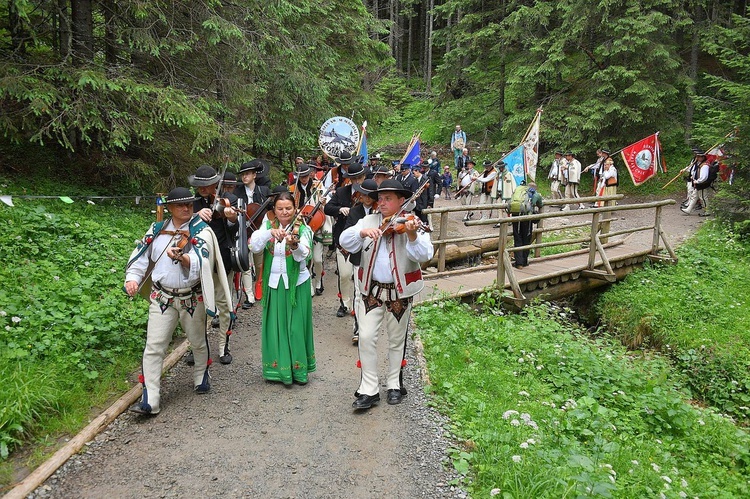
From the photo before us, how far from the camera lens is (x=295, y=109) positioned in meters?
13.6

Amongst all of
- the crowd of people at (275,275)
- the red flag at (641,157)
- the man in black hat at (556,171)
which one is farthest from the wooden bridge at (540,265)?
the man in black hat at (556,171)

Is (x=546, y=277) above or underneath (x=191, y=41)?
underneath

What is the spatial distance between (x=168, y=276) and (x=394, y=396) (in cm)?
238

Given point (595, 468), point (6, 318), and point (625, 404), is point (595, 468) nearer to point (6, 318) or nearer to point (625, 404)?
point (625, 404)

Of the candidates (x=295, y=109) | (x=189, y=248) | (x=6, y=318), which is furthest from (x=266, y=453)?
(x=295, y=109)

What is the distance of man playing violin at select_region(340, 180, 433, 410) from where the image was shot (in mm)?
4884

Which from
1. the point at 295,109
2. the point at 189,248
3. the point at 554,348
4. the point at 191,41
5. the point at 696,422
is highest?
the point at 191,41

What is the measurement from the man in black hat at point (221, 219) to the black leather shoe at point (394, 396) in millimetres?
1919

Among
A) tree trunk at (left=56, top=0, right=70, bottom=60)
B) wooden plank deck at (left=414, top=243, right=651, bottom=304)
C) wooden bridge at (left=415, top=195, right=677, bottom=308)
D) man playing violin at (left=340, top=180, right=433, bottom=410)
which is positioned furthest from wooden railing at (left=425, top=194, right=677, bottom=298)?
tree trunk at (left=56, top=0, right=70, bottom=60)

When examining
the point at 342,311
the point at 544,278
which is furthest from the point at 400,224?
the point at 544,278

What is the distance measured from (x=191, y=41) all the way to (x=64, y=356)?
21.8 ft

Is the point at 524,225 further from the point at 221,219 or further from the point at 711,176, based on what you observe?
the point at 711,176

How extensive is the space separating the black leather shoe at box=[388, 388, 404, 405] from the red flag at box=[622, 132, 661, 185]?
14710 mm

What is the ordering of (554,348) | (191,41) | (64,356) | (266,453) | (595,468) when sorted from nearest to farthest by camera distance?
(595,468), (266,453), (64,356), (554,348), (191,41)
